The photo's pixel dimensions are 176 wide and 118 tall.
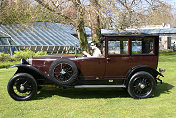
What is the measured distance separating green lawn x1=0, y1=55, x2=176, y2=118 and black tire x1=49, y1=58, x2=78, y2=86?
21.1 inches

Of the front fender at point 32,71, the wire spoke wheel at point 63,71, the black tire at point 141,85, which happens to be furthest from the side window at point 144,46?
the front fender at point 32,71

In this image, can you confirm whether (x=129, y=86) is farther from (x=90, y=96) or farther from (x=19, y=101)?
(x=19, y=101)

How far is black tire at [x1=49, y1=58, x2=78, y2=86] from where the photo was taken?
608cm

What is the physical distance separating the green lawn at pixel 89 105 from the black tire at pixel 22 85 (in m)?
0.18

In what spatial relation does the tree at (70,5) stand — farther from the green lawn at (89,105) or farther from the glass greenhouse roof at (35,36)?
the glass greenhouse roof at (35,36)

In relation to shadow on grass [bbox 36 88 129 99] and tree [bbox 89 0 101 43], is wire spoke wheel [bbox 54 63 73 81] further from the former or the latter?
tree [bbox 89 0 101 43]

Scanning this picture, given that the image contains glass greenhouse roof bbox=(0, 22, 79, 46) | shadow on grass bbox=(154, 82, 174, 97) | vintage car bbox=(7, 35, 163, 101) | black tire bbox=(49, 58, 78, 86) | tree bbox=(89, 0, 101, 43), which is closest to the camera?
black tire bbox=(49, 58, 78, 86)

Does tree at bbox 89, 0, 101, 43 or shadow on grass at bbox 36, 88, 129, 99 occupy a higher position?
tree at bbox 89, 0, 101, 43

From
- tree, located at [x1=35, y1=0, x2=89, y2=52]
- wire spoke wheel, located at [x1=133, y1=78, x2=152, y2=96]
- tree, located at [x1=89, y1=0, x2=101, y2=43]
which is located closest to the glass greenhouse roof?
tree, located at [x1=89, y1=0, x2=101, y2=43]

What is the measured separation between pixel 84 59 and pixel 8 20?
2185cm

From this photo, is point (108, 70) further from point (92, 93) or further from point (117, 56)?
point (92, 93)

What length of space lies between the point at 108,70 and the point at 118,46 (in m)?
0.73

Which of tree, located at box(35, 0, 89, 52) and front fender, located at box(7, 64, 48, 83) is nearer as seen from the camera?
front fender, located at box(7, 64, 48, 83)

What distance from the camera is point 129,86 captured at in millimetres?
6332
